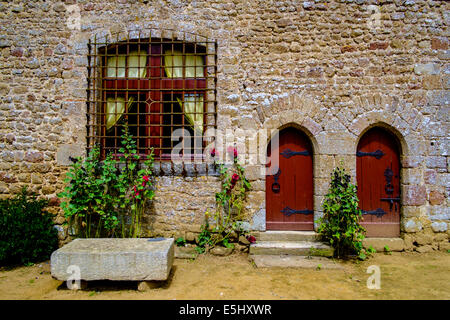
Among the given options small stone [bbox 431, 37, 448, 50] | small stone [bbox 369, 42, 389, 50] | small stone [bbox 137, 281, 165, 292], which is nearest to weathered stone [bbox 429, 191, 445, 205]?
small stone [bbox 431, 37, 448, 50]

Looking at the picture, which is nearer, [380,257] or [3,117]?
[380,257]

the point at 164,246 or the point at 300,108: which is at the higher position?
the point at 300,108

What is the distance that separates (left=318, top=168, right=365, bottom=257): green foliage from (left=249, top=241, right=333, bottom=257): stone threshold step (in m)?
0.15

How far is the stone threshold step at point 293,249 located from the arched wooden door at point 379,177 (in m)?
0.92

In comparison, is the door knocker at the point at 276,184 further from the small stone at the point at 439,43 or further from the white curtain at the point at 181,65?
the small stone at the point at 439,43

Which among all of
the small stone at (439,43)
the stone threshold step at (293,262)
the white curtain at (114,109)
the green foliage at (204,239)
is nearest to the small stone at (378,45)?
the small stone at (439,43)

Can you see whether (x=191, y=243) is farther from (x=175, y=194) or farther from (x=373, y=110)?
(x=373, y=110)

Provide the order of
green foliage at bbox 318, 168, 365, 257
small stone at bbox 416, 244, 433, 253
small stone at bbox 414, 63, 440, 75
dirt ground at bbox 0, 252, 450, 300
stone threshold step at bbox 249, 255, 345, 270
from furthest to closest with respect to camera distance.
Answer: small stone at bbox 414, 63, 440, 75 < small stone at bbox 416, 244, 433, 253 < green foliage at bbox 318, 168, 365, 257 < stone threshold step at bbox 249, 255, 345, 270 < dirt ground at bbox 0, 252, 450, 300

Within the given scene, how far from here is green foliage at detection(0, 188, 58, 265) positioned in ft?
12.1

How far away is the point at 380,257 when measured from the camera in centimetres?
404

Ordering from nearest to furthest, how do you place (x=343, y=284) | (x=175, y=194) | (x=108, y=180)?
(x=343, y=284) < (x=108, y=180) < (x=175, y=194)

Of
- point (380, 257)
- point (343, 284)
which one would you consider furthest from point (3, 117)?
point (380, 257)

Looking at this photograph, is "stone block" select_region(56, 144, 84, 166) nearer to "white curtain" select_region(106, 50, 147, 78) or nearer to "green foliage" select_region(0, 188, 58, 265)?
"green foliage" select_region(0, 188, 58, 265)

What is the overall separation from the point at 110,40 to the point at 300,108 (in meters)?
3.13
